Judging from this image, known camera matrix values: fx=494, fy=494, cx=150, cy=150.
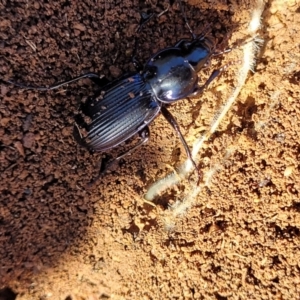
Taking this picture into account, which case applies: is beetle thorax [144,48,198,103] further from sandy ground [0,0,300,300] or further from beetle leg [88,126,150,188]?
beetle leg [88,126,150,188]

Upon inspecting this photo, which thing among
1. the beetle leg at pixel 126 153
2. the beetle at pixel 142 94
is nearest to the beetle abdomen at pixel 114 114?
the beetle at pixel 142 94

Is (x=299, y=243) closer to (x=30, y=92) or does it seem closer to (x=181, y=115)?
(x=181, y=115)

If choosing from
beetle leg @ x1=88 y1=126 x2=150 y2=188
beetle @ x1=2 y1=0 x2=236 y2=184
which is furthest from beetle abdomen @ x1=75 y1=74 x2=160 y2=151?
beetle leg @ x1=88 y1=126 x2=150 y2=188

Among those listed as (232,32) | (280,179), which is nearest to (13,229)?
(280,179)

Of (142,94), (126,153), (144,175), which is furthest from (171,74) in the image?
(144,175)

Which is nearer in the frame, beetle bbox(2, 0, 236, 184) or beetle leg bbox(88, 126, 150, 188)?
beetle bbox(2, 0, 236, 184)

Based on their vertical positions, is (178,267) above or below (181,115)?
below

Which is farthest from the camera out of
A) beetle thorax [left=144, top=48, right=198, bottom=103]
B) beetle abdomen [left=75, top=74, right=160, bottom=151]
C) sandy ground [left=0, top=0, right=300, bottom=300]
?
beetle thorax [left=144, top=48, right=198, bottom=103]

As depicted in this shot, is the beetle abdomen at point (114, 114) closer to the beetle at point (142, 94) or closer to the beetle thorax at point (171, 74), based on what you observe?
the beetle at point (142, 94)
